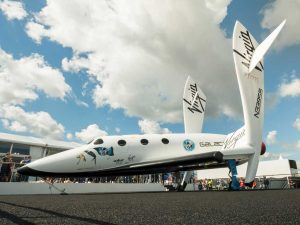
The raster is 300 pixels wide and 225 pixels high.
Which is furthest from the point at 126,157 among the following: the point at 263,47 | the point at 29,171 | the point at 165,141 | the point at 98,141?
the point at 263,47

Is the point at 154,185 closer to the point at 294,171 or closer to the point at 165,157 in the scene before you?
the point at 165,157

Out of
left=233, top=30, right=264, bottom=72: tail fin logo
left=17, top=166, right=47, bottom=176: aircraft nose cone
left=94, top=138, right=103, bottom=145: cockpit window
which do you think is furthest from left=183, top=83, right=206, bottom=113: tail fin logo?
left=17, top=166, right=47, bottom=176: aircraft nose cone

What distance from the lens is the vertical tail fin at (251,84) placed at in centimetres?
1329

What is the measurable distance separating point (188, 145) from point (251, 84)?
15.6ft

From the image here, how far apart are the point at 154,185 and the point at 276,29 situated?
1289cm

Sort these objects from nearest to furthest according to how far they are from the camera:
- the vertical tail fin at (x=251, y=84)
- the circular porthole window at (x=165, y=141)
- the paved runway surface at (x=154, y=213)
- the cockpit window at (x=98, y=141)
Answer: the paved runway surface at (x=154, y=213), the vertical tail fin at (x=251, y=84), the cockpit window at (x=98, y=141), the circular porthole window at (x=165, y=141)

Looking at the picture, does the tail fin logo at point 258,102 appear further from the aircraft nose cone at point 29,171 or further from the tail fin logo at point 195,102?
the aircraft nose cone at point 29,171

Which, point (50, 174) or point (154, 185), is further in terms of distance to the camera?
point (154, 185)

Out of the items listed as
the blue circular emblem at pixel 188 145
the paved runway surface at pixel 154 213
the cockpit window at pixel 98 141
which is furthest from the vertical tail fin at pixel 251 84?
the paved runway surface at pixel 154 213

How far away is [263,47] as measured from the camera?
13.6 m

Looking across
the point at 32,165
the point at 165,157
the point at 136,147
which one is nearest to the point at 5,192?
the point at 32,165

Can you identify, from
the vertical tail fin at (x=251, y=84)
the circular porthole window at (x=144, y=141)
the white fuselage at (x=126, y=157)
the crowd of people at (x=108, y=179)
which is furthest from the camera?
the crowd of people at (x=108, y=179)

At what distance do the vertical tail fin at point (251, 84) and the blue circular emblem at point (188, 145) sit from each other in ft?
9.51

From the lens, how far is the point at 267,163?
34500 mm
